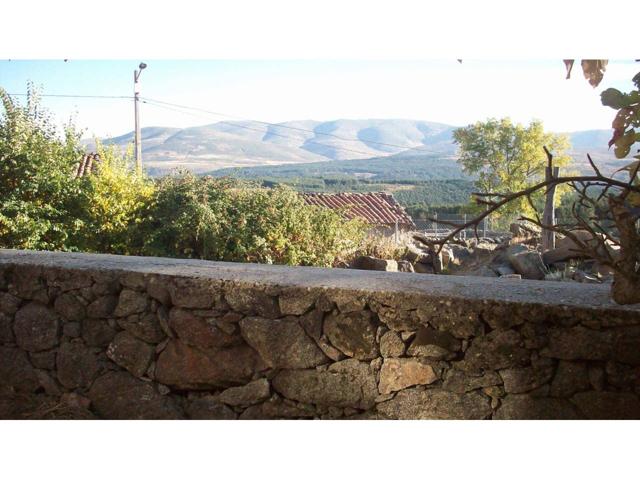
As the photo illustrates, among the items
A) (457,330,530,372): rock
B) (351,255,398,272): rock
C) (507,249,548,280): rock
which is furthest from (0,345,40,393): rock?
(507,249,548,280): rock

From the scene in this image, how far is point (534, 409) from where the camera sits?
1729 mm

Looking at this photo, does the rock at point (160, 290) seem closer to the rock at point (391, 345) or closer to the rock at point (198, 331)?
the rock at point (198, 331)

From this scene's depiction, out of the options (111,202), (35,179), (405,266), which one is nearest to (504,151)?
(405,266)

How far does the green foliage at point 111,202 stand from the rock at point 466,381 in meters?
5.17

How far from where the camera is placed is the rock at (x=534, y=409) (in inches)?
67.1

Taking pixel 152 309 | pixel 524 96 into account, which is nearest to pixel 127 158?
pixel 152 309

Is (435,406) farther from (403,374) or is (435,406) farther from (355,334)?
(355,334)

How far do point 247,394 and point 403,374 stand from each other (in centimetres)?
53

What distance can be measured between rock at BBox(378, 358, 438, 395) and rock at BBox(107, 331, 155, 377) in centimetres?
83

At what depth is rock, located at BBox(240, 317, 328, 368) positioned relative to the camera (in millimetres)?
1994

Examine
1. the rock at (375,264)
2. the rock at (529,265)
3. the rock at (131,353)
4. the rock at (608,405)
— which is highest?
the rock at (608,405)

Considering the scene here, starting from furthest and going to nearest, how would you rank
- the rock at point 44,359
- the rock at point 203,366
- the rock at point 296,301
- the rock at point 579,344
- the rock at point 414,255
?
the rock at point 414,255
the rock at point 44,359
the rock at point 203,366
the rock at point 296,301
the rock at point 579,344

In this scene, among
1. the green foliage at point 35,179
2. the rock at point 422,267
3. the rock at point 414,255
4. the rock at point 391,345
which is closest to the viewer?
the rock at point 391,345

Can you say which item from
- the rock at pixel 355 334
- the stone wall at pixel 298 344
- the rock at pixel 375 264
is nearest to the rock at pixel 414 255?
the rock at pixel 375 264
